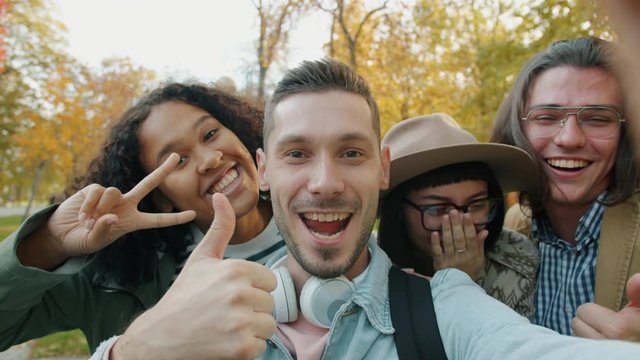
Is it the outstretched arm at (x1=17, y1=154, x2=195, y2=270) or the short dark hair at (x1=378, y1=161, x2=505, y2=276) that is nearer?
the outstretched arm at (x1=17, y1=154, x2=195, y2=270)

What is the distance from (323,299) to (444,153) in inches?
43.5

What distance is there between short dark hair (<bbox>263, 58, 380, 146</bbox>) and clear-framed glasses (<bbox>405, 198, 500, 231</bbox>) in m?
0.62

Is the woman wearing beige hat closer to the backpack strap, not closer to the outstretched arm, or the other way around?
the backpack strap

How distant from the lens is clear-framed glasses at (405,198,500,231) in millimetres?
2619

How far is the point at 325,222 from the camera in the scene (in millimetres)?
2107

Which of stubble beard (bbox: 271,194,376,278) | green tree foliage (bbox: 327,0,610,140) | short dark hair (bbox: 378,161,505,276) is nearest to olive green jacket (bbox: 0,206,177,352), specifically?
stubble beard (bbox: 271,194,376,278)

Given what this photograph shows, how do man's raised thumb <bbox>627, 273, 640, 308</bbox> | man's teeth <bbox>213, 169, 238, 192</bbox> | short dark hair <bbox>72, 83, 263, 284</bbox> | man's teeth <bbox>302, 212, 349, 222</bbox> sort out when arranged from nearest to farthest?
1. man's raised thumb <bbox>627, 273, 640, 308</bbox>
2. man's teeth <bbox>302, 212, 349, 222</bbox>
3. short dark hair <bbox>72, 83, 263, 284</bbox>
4. man's teeth <bbox>213, 169, 238, 192</bbox>

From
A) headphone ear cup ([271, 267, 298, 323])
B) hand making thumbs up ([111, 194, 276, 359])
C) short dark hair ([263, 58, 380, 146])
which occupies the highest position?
short dark hair ([263, 58, 380, 146])

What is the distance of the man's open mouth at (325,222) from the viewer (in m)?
2.09

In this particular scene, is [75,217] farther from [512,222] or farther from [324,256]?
[512,222]

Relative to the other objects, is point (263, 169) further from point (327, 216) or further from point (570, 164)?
point (570, 164)

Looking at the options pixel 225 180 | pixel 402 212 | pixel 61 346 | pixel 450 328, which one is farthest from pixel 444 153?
pixel 61 346

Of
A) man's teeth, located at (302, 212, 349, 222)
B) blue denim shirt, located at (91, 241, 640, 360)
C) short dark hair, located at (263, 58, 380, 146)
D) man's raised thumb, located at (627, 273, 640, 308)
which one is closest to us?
blue denim shirt, located at (91, 241, 640, 360)

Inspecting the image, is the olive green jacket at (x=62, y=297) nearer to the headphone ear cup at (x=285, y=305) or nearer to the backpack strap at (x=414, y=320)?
the headphone ear cup at (x=285, y=305)
